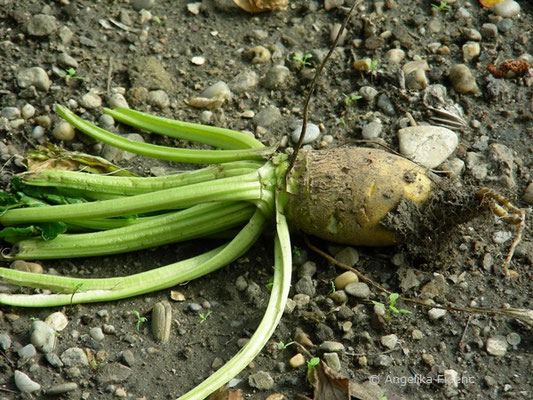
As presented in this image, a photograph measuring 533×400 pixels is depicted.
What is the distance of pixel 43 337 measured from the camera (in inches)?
125

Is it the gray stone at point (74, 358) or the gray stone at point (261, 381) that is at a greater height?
the gray stone at point (261, 381)

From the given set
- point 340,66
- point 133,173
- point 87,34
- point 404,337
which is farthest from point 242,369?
point 87,34

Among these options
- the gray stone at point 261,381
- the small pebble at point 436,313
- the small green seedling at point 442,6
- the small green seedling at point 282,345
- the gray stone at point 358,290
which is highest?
the small green seedling at point 442,6

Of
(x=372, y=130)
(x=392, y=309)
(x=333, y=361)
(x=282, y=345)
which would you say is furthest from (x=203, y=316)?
(x=372, y=130)

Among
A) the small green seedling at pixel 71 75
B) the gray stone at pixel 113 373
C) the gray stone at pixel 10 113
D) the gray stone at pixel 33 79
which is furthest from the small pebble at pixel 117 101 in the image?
the gray stone at pixel 113 373

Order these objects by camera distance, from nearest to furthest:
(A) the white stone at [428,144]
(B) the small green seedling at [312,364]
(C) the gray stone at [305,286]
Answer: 1. (B) the small green seedling at [312,364]
2. (C) the gray stone at [305,286]
3. (A) the white stone at [428,144]

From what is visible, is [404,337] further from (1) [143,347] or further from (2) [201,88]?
(2) [201,88]

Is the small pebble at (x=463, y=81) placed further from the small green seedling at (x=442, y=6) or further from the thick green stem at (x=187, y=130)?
the thick green stem at (x=187, y=130)

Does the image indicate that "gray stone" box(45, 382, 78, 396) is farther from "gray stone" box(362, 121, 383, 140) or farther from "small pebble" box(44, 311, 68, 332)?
"gray stone" box(362, 121, 383, 140)

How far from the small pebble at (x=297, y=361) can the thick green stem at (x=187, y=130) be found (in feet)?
3.58

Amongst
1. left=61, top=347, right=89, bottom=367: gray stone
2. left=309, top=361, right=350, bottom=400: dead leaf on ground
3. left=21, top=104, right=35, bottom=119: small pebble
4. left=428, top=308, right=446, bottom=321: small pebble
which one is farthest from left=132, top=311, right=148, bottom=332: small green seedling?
left=21, top=104, right=35, bottom=119: small pebble

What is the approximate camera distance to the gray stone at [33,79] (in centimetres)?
421

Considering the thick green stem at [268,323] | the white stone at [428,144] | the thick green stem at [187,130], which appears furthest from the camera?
the white stone at [428,144]

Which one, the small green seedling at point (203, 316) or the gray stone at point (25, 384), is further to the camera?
the small green seedling at point (203, 316)
